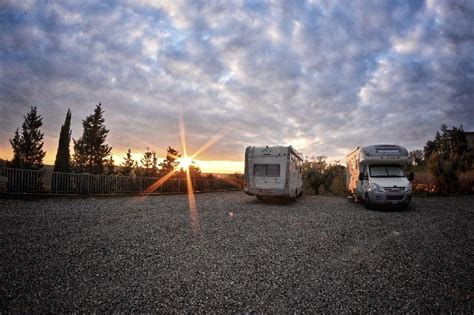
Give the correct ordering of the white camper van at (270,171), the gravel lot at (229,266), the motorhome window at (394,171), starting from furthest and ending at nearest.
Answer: the white camper van at (270,171), the motorhome window at (394,171), the gravel lot at (229,266)

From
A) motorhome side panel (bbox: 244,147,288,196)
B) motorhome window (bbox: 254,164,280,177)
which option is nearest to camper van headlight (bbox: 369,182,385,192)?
motorhome side panel (bbox: 244,147,288,196)

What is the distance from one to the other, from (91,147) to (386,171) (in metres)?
33.3

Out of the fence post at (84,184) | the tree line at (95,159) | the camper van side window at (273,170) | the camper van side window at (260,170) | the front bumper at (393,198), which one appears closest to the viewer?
the front bumper at (393,198)

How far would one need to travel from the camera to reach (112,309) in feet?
10.4

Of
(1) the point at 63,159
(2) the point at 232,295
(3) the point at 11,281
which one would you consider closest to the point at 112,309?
(2) the point at 232,295

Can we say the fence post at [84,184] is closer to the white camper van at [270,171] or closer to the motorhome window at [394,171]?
the white camper van at [270,171]

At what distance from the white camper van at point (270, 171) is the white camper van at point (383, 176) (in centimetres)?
395

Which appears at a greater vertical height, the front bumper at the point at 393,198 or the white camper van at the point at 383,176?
the white camper van at the point at 383,176

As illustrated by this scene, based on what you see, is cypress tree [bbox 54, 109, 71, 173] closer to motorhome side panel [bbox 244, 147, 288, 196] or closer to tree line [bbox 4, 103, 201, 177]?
tree line [bbox 4, 103, 201, 177]

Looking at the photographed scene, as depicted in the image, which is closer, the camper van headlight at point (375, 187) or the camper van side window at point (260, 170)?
the camper van headlight at point (375, 187)

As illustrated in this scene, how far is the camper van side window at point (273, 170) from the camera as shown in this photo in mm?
14273

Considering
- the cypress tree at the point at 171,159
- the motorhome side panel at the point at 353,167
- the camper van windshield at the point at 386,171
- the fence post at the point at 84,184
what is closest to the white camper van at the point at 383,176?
the camper van windshield at the point at 386,171

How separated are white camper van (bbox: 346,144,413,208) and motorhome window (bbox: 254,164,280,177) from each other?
4.75 m

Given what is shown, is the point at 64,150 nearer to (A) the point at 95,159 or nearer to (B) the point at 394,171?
(A) the point at 95,159
